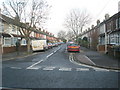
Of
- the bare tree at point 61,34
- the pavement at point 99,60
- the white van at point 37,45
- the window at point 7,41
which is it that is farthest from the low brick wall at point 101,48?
the bare tree at point 61,34

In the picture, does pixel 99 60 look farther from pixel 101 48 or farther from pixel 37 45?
pixel 37 45

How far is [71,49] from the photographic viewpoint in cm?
2317

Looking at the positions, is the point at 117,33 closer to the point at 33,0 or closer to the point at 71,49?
the point at 71,49

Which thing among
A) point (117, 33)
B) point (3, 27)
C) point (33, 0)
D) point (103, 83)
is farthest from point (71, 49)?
point (103, 83)

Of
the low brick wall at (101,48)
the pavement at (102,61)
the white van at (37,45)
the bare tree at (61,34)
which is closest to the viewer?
the pavement at (102,61)

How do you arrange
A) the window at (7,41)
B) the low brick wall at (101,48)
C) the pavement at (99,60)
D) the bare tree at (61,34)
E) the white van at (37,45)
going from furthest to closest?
the bare tree at (61,34), the low brick wall at (101,48), the window at (7,41), the white van at (37,45), the pavement at (99,60)

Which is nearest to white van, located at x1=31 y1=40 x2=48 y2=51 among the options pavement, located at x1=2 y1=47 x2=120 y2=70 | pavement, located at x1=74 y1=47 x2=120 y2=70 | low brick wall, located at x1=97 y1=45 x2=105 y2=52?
pavement, located at x1=2 y1=47 x2=120 y2=70

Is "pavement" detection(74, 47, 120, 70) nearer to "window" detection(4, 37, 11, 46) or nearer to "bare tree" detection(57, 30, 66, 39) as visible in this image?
"window" detection(4, 37, 11, 46)

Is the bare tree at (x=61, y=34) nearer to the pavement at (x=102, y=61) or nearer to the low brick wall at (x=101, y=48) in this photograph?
the low brick wall at (x=101, y=48)

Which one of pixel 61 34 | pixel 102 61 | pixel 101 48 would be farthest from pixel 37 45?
pixel 61 34

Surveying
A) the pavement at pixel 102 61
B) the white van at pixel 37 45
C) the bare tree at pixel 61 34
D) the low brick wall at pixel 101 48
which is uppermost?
the bare tree at pixel 61 34

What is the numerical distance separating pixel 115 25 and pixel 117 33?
9.67 ft

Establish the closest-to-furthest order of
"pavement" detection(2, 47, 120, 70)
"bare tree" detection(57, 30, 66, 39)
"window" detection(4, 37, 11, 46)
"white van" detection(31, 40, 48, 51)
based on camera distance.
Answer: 1. "pavement" detection(2, 47, 120, 70)
2. "white van" detection(31, 40, 48, 51)
3. "window" detection(4, 37, 11, 46)
4. "bare tree" detection(57, 30, 66, 39)

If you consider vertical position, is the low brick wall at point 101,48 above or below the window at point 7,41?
below
